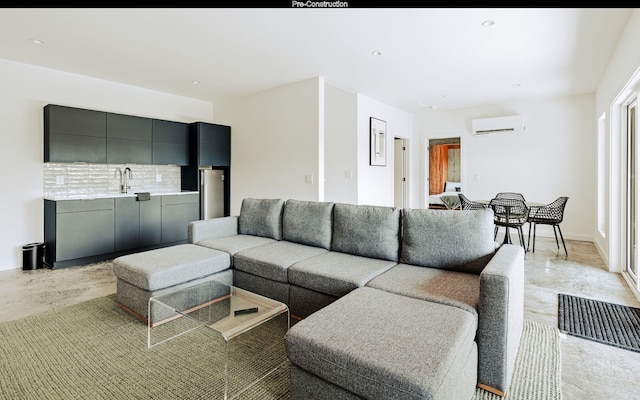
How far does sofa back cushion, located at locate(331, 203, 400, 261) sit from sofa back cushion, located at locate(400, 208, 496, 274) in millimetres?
102

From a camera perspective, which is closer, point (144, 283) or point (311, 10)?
point (144, 283)


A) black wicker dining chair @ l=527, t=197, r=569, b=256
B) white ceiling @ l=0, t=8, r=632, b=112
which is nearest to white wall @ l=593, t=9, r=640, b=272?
white ceiling @ l=0, t=8, r=632, b=112

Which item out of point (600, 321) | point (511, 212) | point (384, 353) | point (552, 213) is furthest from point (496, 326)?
point (552, 213)

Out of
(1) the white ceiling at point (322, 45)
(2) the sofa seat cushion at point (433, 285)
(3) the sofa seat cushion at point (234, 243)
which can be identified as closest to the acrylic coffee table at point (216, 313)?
(3) the sofa seat cushion at point (234, 243)

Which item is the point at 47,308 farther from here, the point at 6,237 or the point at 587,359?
the point at 587,359

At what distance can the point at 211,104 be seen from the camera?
6.09m

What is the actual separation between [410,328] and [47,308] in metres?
2.98

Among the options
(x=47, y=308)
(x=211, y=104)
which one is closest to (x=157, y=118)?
(x=211, y=104)

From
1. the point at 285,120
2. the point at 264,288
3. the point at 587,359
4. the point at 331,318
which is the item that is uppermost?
the point at 285,120

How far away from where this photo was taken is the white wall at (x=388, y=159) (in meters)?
5.41

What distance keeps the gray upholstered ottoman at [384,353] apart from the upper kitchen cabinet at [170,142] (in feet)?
14.3

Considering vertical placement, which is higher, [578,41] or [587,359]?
[578,41]

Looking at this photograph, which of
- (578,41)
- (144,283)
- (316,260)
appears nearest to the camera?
(144,283)

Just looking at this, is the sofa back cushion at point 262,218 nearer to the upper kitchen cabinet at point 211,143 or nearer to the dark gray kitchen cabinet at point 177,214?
the dark gray kitchen cabinet at point 177,214
